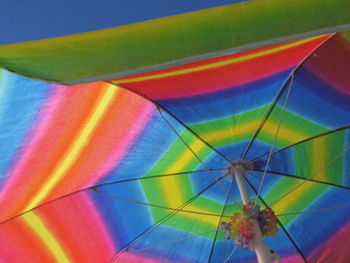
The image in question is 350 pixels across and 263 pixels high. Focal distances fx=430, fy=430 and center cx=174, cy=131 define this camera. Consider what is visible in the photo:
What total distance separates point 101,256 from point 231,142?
1171 mm

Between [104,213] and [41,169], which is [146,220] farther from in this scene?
[41,169]

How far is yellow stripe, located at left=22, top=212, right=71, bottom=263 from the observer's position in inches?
104

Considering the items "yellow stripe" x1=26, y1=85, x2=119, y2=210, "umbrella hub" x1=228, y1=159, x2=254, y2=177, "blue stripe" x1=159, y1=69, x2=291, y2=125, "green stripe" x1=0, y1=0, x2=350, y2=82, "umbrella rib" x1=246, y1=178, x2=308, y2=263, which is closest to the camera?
"green stripe" x1=0, y1=0, x2=350, y2=82

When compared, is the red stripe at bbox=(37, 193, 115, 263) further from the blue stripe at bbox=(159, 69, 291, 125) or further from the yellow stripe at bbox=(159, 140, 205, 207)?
the blue stripe at bbox=(159, 69, 291, 125)

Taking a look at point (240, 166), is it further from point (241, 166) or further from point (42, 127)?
point (42, 127)

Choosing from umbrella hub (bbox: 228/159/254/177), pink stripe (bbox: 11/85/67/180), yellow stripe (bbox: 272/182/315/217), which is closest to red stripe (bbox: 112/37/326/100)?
pink stripe (bbox: 11/85/67/180)

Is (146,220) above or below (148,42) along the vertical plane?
below

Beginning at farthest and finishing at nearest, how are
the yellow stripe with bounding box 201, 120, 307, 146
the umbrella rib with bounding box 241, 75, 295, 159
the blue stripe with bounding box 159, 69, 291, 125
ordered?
the yellow stripe with bounding box 201, 120, 307, 146 → the umbrella rib with bounding box 241, 75, 295, 159 → the blue stripe with bounding box 159, 69, 291, 125

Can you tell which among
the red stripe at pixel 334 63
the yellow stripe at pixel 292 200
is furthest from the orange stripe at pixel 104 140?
the yellow stripe at pixel 292 200

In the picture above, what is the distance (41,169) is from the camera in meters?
2.29

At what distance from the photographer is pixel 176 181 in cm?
286

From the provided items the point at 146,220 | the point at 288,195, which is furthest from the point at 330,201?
the point at 146,220

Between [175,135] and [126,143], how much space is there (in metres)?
0.29

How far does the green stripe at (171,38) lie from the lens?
1.27 meters
